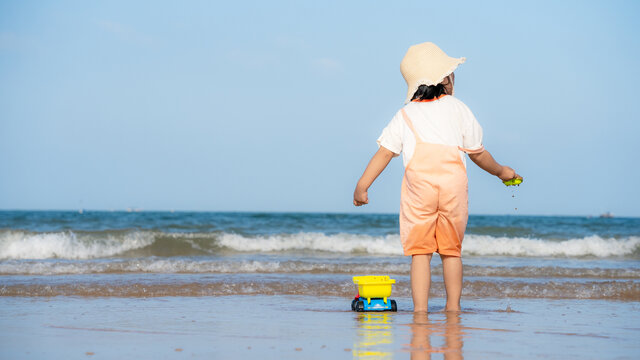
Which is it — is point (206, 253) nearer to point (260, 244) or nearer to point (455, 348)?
point (260, 244)

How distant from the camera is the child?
3832 mm

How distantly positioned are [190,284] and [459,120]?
394 centimetres

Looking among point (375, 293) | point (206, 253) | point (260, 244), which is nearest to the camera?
point (375, 293)

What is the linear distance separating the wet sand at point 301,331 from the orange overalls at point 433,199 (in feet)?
1.56

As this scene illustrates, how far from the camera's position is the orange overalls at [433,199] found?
3.82m

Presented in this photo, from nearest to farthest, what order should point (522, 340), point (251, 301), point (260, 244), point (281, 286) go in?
1. point (522, 340)
2. point (251, 301)
3. point (281, 286)
4. point (260, 244)

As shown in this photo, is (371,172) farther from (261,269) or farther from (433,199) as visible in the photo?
(261,269)

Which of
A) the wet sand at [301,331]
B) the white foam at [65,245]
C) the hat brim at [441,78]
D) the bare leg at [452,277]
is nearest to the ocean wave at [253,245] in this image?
the white foam at [65,245]

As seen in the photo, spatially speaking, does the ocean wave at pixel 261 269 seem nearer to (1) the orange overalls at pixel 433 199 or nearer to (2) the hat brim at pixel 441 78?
(1) the orange overalls at pixel 433 199

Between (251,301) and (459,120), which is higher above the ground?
(459,120)

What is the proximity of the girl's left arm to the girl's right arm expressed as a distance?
0.52 meters

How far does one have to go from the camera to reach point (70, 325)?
3.90 m

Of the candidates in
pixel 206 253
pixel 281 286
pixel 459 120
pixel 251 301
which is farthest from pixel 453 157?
pixel 206 253

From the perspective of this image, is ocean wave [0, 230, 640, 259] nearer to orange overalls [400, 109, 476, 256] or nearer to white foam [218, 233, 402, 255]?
white foam [218, 233, 402, 255]
